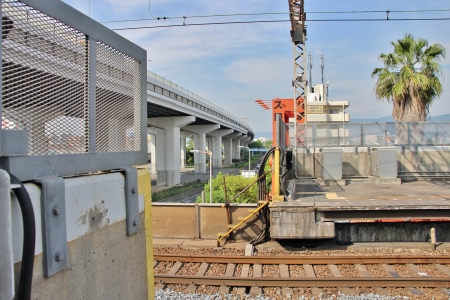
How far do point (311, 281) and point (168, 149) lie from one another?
3119 centimetres

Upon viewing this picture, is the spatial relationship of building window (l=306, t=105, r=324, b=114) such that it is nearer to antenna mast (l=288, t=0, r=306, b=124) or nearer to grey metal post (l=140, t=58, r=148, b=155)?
antenna mast (l=288, t=0, r=306, b=124)

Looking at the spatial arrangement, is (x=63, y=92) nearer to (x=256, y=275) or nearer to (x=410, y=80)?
(x=256, y=275)

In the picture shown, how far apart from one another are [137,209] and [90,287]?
76 centimetres

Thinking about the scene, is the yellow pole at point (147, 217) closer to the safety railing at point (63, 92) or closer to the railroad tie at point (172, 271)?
the safety railing at point (63, 92)

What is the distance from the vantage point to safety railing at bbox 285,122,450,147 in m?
14.8

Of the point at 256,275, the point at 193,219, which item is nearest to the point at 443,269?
the point at 256,275

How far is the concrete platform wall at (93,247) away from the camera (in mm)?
1756

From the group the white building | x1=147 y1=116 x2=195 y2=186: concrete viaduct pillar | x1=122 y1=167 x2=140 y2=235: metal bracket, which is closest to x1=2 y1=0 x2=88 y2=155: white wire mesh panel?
x1=122 y1=167 x2=140 y2=235: metal bracket

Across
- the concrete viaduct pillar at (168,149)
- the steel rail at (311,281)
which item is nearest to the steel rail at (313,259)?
the steel rail at (311,281)

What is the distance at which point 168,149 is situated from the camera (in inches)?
1441

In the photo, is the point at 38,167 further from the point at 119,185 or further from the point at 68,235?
the point at 119,185

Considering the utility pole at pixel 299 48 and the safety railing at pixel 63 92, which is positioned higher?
the utility pole at pixel 299 48

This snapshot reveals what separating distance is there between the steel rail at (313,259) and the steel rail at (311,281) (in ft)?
3.25

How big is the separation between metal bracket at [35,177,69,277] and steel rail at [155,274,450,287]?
5082mm
